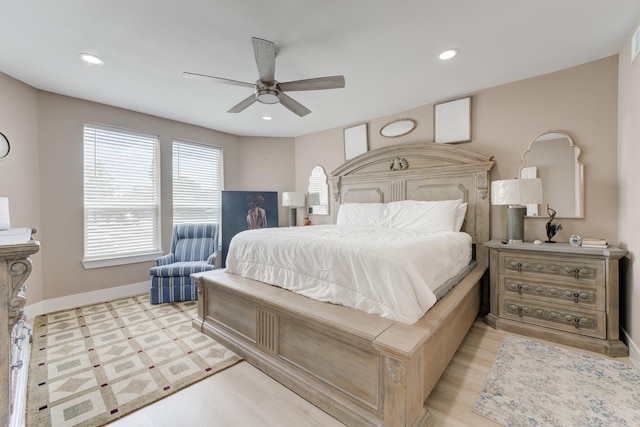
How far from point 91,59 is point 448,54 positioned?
3438 millimetres

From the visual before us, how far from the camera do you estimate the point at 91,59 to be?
2.62 meters

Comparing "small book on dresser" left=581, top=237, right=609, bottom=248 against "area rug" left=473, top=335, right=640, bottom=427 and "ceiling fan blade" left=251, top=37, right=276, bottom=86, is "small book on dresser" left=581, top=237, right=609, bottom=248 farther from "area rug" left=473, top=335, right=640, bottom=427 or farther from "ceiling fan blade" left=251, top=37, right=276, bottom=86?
"ceiling fan blade" left=251, top=37, right=276, bottom=86

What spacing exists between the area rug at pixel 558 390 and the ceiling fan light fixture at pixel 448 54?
2.72 metres

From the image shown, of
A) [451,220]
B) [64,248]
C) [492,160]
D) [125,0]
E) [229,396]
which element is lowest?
[229,396]

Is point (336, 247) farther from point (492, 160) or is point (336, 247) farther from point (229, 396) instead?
point (492, 160)

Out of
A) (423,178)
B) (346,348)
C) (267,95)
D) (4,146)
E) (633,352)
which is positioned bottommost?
(633,352)

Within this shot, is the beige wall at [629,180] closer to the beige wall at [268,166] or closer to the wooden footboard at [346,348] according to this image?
the wooden footboard at [346,348]

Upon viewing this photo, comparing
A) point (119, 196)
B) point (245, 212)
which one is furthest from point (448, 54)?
point (119, 196)

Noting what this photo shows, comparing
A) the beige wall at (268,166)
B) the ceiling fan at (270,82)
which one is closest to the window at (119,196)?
the beige wall at (268,166)

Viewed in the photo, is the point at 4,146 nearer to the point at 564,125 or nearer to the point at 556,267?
the point at 556,267

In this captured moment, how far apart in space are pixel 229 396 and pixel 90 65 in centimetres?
338

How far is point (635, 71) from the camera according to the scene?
2154 mm

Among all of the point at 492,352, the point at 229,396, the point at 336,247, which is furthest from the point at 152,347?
the point at 492,352

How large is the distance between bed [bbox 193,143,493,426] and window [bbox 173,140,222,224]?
2346 mm
